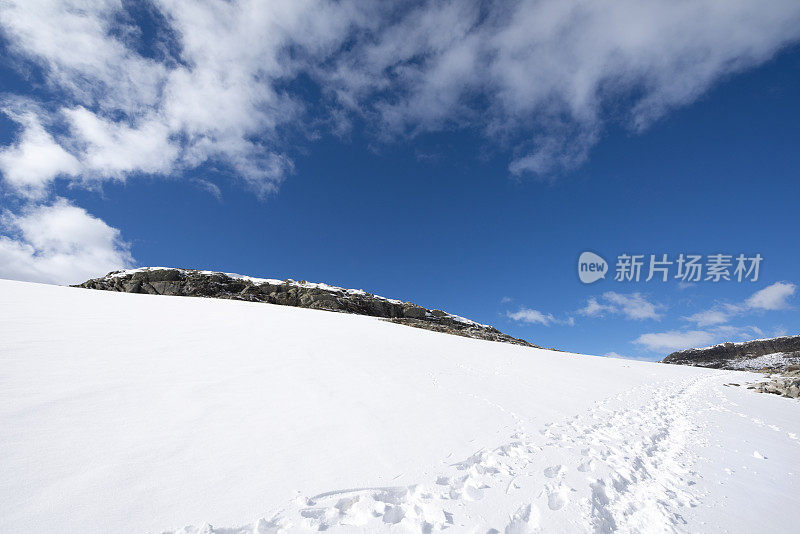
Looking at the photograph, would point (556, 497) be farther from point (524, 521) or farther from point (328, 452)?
point (328, 452)

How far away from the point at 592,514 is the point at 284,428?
14.2 ft

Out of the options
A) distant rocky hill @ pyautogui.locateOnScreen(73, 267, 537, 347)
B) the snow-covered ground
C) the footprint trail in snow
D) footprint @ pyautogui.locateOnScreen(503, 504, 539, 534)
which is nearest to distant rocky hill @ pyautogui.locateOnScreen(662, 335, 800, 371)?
distant rocky hill @ pyautogui.locateOnScreen(73, 267, 537, 347)

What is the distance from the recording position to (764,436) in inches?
294

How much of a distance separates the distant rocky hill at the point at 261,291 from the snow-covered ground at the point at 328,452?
1374 inches

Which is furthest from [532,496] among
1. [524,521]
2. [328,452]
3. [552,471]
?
[328,452]

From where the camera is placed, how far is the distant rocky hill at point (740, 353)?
3669 inches

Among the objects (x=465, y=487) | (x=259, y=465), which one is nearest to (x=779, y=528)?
(x=465, y=487)

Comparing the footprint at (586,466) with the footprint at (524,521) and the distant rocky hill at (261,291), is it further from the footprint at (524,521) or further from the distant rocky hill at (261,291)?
the distant rocky hill at (261,291)

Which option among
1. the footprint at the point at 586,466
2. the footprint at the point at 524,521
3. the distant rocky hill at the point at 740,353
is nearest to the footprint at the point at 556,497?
the footprint at the point at 524,521

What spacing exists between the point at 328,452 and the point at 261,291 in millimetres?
48614

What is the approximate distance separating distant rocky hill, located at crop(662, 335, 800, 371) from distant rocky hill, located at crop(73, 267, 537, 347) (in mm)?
103827

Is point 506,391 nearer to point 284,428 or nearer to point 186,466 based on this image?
point 284,428

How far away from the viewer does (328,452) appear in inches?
171

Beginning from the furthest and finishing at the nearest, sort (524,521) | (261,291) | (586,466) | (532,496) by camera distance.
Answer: (261,291) < (586,466) < (532,496) < (524,521)
